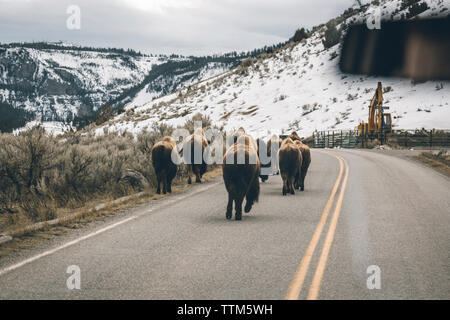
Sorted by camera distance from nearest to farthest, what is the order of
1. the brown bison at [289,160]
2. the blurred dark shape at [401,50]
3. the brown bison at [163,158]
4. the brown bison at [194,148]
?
the brown bison at [289,160], the brown bison at [163,158], the brown bison at [194,148], the blurred dark shape at [401,50]

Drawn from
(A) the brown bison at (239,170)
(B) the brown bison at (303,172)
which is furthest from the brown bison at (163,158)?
(A) the brown bison at (239,170)

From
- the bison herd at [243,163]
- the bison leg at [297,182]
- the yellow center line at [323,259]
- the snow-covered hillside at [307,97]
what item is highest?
the snow-covered hillside at [307,97]

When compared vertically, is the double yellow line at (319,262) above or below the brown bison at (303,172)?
below

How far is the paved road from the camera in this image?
5.77m

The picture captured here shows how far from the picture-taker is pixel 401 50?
182 ft

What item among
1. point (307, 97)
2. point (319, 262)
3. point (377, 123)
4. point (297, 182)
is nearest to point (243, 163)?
point (319, 262)

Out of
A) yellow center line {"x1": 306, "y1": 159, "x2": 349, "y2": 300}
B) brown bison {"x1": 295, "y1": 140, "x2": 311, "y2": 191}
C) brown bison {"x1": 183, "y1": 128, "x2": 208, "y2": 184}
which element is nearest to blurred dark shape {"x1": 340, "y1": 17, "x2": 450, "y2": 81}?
brown bison {"x1": 295, "y1": 140, "x2": 311, "y2": 191}

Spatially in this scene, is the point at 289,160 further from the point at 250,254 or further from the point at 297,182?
the point at 250,254

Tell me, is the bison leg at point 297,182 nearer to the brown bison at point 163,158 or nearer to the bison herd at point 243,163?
the bison herd at point 243,163

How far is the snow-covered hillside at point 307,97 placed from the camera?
162 ft

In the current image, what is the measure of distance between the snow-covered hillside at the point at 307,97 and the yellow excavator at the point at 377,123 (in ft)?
9.04

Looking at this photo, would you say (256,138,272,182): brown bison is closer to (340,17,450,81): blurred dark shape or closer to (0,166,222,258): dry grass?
(0,166,222,258): dry grass

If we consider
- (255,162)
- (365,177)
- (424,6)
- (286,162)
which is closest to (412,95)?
(424,6)
